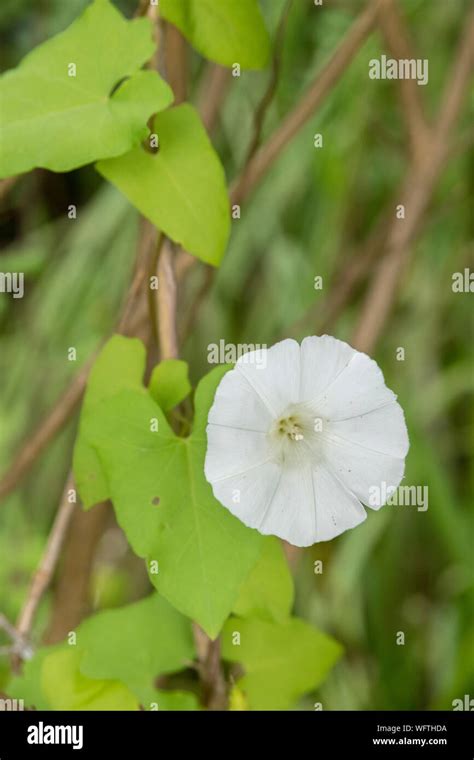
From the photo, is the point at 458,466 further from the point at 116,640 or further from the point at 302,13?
the point at 116,640

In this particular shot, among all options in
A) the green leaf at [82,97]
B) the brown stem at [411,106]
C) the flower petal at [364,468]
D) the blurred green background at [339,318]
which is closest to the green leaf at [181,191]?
the green leaf at [82,97]

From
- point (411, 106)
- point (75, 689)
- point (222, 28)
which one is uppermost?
point (411, 106)

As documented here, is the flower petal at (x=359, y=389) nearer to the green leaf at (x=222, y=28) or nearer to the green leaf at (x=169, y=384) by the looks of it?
the green leaf at (x=169, y=384)

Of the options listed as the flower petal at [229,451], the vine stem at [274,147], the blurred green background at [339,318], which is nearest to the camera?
the flower petal at [229,451]

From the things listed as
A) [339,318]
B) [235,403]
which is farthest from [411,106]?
[235,403]

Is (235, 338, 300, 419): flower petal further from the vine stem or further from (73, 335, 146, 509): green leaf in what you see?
the vine stem

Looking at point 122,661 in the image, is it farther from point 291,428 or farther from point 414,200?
point 414,200

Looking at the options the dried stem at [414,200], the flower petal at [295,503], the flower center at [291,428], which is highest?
the dried stem at [414,200]
